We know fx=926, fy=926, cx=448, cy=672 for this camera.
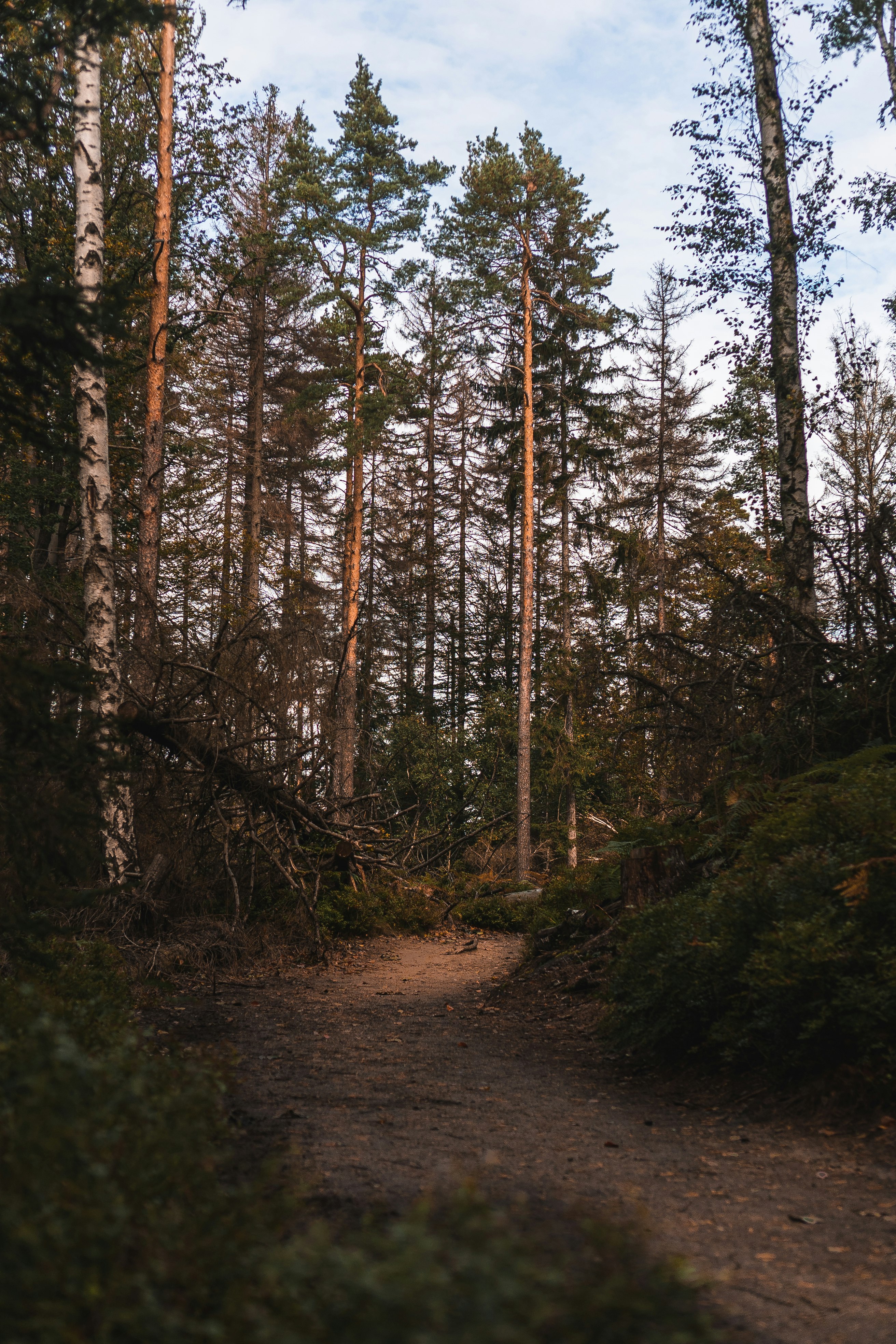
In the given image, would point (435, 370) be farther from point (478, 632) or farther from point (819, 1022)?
point (819, 1022)

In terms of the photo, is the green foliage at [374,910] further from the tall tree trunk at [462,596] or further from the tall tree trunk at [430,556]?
the tall tree trunk at [462,596]

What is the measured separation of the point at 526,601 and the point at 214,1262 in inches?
773

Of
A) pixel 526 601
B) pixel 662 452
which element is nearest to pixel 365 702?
pixel 526 601

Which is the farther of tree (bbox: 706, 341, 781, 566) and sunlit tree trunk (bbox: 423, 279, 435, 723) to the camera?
sunlit tree trunk (bbox: 423, 279, 435, 723)

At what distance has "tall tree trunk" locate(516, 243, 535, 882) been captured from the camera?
20.5 metres

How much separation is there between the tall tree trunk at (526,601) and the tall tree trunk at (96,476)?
12.2 meters

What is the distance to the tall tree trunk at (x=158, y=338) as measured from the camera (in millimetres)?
12156

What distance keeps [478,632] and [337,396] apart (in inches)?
477

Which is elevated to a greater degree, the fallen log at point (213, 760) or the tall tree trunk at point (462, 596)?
the tall tree trunk at point (462, 596)

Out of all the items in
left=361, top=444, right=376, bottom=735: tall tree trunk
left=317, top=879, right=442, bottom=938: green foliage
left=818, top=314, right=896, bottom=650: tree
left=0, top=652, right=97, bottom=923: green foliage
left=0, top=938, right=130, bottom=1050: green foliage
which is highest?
left=361, top=444, right=376, bottom=735: tall tree trunk

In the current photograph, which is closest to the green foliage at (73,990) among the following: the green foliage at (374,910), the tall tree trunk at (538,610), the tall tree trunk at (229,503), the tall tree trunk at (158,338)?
the green foliage at (374,910)

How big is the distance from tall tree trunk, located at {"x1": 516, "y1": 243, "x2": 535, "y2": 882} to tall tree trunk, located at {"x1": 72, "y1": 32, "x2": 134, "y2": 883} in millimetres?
12169

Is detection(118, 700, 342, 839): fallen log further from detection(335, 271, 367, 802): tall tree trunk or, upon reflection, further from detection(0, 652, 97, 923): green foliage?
detection(335, 271, 367, 802): tall tree trunk

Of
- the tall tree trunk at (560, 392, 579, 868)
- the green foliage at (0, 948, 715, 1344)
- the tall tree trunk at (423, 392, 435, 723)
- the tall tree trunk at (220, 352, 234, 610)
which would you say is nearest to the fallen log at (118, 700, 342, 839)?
the green foliage at (0, 948, 715, 1344)
